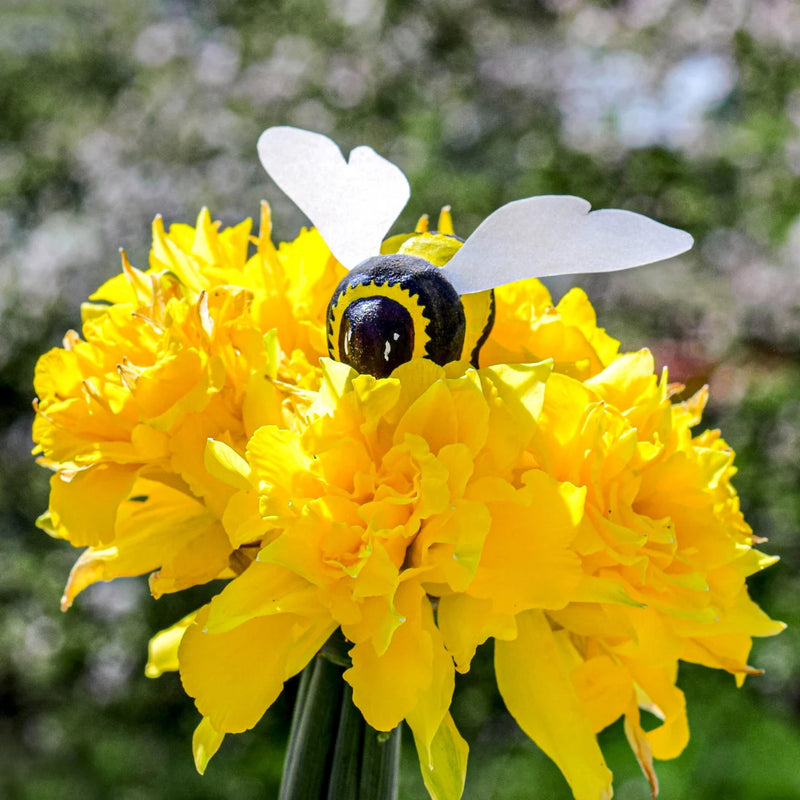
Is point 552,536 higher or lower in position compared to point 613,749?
higher

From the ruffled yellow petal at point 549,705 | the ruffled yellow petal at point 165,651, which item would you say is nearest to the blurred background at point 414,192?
the ruffled yellow petal at point 165,651

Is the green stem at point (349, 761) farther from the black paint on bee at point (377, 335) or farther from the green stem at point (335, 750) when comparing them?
the black paint on bee at point (377, 335)

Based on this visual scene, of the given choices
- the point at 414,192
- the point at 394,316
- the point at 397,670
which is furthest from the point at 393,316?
the point at 414,192

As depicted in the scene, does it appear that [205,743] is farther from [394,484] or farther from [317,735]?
[394,484]

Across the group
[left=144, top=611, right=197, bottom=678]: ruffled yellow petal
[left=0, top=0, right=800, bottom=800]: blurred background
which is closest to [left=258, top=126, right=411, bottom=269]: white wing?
[left=144, top=611, right=197, bottom=678]: ruffled yellow petal

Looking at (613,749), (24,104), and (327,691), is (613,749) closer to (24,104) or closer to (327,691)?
(327,691)

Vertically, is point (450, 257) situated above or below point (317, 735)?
above

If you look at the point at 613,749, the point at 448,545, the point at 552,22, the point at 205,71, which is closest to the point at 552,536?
the point at 448,545
